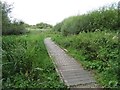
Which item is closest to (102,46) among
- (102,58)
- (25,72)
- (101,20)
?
(102,58)

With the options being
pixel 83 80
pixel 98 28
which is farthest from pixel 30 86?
pixel 98 28

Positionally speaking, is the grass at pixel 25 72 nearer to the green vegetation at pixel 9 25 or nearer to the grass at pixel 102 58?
the grass at pixel 102 58

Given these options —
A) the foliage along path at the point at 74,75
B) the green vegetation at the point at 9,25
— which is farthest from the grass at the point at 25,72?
the green vegetation at the point at 9,25

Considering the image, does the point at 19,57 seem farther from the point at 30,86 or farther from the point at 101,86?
the point at 101,86

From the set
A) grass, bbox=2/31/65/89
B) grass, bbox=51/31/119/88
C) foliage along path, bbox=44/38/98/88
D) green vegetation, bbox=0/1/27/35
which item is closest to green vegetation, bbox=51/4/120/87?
grass, bbox=51/31/119/88

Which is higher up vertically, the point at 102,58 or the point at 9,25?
the point at 9,25

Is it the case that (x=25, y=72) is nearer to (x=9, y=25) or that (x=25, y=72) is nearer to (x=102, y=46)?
(x=102, y=46)

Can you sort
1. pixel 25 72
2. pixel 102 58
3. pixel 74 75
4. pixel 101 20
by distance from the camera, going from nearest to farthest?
pixel 74 75 < pixel 25 72 < pixel 102 58 < pixel 101 20

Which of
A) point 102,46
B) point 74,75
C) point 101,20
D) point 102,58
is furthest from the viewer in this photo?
point 101,20

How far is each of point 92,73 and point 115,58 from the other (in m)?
0.79

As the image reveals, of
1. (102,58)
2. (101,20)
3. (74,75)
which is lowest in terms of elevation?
(74,75)

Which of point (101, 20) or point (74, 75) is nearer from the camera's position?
point (74, 75)

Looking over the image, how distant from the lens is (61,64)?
820 centimetres

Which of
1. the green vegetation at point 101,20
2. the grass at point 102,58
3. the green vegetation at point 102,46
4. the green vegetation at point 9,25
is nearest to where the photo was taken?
the grass at point 102,58
